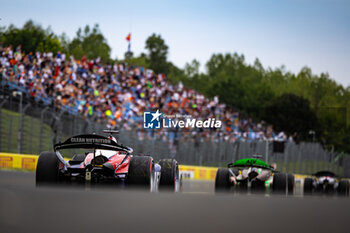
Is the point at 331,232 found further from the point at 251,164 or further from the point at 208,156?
the point at 208,156

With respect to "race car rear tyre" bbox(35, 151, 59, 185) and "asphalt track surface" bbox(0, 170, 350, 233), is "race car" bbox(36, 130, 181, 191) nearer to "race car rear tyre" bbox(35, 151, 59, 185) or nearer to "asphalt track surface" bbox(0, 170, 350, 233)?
"race car rear tyre" bbox(35, 151, 59, 185)

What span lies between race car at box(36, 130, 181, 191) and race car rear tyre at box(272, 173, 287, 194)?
139 inches

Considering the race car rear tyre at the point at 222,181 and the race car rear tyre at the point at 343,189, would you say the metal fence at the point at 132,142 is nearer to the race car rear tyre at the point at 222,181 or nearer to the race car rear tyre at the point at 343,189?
the race car rear tyre at the point at 222,181

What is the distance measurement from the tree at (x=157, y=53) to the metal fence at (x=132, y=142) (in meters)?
59.0

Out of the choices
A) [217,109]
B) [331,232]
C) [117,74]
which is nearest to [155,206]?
[331,232]

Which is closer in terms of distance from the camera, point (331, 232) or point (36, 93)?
point (331, 232)

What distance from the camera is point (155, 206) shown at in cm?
423

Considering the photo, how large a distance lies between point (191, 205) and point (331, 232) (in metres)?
1.04

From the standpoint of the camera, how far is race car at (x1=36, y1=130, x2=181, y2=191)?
807 centimetres

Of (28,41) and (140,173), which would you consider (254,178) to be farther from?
(28,41)

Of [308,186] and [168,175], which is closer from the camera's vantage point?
[168,175]

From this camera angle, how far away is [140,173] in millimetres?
8031

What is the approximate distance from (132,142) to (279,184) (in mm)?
10513

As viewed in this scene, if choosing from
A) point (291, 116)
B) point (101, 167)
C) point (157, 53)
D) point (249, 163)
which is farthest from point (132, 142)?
point (157, 53)
